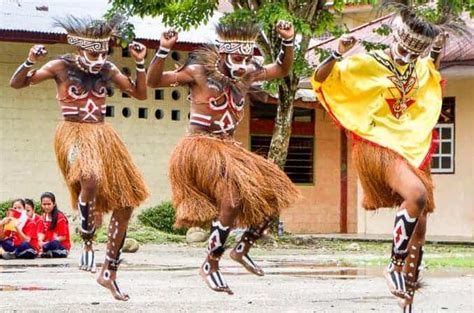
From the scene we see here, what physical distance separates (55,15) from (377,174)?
1341 cm

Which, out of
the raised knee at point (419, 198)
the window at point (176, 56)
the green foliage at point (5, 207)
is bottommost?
the green foliage at point (5, 207)

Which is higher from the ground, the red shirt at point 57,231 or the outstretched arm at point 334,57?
the outstretched arm at point 334,57

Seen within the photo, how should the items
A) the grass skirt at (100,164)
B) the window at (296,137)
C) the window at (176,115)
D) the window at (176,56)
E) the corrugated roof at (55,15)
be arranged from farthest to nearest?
the window at (296,137), the window at (176,115), the window at (176,56), the corrugated roof at (55,15), the grass skirt at (100,164)

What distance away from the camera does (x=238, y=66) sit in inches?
375

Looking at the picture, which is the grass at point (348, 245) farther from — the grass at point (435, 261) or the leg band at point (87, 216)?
the leg band at point (87, 216)

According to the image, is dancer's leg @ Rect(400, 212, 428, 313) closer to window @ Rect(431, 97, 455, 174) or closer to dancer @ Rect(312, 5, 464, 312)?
dancer @ Rect(312, 5, 464, 312)

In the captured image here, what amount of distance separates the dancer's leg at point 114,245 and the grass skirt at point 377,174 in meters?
1.75

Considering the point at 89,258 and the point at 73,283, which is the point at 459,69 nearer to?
the point at 73,283

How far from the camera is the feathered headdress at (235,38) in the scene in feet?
31.2

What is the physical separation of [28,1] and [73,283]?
11.6 meters

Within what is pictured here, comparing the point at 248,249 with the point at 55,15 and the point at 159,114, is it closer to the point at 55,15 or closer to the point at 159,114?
the point at 55,15

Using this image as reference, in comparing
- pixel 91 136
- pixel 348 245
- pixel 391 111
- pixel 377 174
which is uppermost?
pixel 391 111

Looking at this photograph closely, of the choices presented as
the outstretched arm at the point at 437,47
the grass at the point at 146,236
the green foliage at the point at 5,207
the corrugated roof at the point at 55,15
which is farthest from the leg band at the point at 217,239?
the green foliage at the point at 5,207

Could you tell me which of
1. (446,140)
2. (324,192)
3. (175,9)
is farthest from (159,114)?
(446,140)
